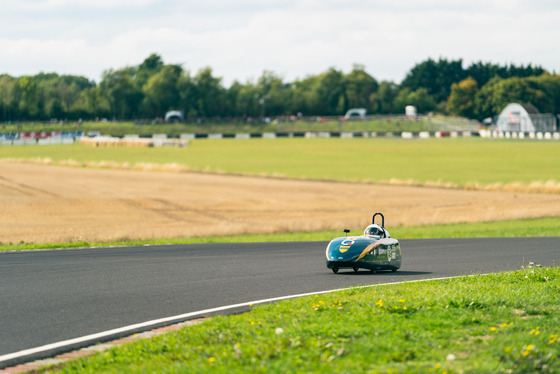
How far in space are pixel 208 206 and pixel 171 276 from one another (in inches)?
1030

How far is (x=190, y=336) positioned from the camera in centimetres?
987

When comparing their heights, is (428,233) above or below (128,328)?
below

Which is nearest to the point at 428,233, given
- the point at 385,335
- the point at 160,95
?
the point at 385,335

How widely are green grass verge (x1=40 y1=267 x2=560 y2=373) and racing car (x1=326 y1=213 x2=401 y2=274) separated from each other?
4.03m

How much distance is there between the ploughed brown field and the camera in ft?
108

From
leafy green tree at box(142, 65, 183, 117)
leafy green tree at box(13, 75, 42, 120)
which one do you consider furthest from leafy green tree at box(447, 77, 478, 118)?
leafy green tree at box(13, 75, 42, 120)

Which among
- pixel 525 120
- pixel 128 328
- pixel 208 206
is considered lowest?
pixel 208 206

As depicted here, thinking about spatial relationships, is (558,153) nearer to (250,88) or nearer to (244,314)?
(244,314)

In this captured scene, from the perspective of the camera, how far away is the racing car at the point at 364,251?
16.5m

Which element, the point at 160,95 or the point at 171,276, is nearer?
the point at 171,276

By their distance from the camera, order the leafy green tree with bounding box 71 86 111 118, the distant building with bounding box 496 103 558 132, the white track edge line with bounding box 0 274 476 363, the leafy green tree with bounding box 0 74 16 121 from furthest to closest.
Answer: the leafy green tree with bounding box 71 86 111 118 → the distant building with bounding box 496 103 558 132 → the leafy green tree with bounding box 0 74 16 121 → the white track edge line with bounding box 0 274 476 363

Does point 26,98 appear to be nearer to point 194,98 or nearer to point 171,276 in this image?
point 194,98

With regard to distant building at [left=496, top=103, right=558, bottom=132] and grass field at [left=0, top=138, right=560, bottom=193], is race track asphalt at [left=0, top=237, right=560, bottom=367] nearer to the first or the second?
grass field at [left=0, top=138, right=560, bottom=193]

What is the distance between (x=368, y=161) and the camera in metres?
81.9
